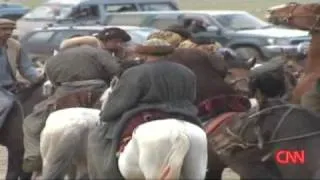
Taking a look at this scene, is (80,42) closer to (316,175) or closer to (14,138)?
(14,138)

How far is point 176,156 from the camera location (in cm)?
774

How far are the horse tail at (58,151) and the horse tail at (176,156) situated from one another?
1.54 meters

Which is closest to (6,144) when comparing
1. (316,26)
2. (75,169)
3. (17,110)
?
(17,110)

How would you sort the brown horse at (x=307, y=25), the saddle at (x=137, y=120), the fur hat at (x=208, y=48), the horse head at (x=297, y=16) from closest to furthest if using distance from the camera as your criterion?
the saddle at (x=137, y=120)
the brown horse at (x=307, y=25)
the horse head at (x=297, y=16)
the fur hat at (x=208, y=48)

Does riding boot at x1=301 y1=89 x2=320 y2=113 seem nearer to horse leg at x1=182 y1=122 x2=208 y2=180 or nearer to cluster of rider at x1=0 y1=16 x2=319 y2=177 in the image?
cluster of rider at x1=0 y1=16 x2=319 y2=177

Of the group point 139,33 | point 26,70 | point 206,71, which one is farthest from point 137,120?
point 139,33

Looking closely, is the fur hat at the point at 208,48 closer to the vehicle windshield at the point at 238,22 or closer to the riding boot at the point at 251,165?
the riding boot at the point at 251,165

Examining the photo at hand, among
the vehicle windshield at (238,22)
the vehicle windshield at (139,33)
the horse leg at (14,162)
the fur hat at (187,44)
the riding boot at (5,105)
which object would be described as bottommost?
the vehicle windshield at (238,22)

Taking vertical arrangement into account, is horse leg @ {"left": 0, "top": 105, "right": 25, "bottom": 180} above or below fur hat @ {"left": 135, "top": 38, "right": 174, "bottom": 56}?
below

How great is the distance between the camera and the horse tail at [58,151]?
358 inches

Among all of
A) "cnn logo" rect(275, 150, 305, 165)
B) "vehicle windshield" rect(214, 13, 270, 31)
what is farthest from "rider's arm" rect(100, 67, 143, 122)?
"vehicle windshield" rect(214, 13, 270, 31)

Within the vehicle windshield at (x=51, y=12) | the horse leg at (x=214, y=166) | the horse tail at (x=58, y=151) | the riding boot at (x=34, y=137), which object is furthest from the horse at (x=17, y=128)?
the vehicle windshield at (x=51, y=12)

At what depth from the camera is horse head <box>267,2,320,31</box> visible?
30.0 ft

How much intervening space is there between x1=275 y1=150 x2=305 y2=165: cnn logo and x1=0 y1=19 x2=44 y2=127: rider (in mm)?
4144
